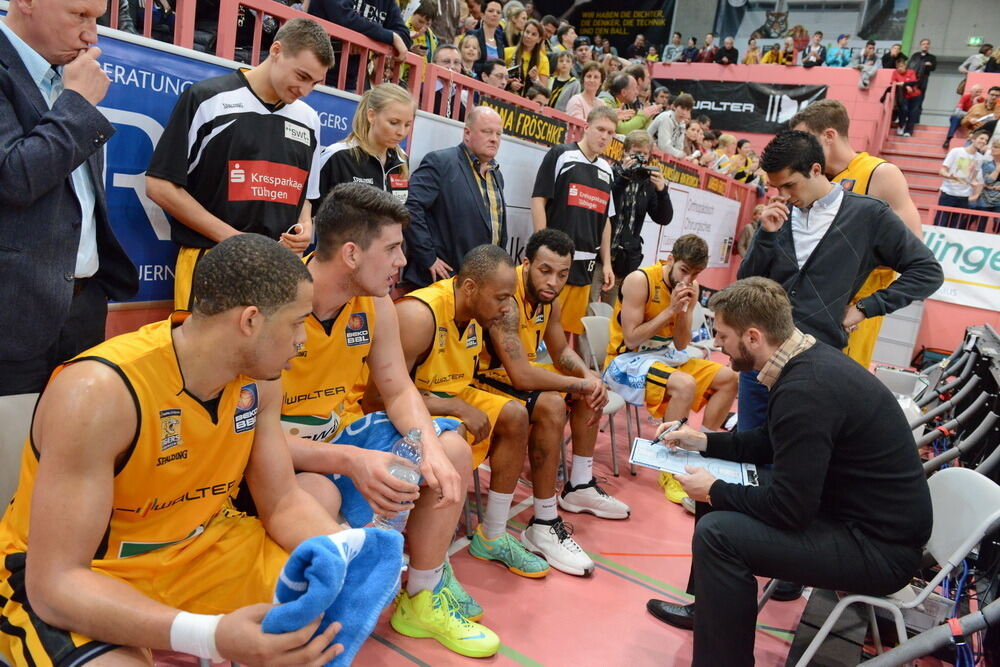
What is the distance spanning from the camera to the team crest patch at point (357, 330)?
2.41 meters

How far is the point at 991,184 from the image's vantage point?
10453 mm

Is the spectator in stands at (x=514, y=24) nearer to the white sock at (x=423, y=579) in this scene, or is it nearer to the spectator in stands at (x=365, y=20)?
the spectator in stands at (x=365, y=20)

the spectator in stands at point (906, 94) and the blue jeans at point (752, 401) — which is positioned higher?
the spectator in stands at point (906, 94)

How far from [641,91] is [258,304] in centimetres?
903

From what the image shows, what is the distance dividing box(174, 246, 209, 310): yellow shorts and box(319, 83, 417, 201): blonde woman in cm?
79

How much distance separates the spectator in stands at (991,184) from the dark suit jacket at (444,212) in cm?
990

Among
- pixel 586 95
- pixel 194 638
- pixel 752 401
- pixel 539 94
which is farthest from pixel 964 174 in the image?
pixel 194 638

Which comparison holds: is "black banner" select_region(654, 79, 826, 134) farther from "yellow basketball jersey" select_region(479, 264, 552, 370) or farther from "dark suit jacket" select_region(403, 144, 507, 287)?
"yellow basketball jersey" select_region(479, 264, 552, 370)

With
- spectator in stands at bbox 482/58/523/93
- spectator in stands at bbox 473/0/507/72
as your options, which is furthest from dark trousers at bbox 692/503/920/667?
spectator in stands at bbox 473/0/507/72

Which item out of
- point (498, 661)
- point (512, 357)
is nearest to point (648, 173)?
point (512, 357)

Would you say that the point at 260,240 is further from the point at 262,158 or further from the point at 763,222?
the point at 763,222

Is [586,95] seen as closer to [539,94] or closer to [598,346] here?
[539,94]

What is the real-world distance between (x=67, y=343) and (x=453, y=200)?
7.60 feet

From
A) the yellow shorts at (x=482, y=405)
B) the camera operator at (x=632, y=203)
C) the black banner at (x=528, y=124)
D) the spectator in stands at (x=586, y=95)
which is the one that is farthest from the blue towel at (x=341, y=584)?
the spectator in stands at (x=586, y=95)
